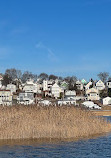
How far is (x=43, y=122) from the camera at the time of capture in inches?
867

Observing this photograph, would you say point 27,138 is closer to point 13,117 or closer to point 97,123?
point 13,117

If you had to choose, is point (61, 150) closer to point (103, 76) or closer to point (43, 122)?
point (43, 122)

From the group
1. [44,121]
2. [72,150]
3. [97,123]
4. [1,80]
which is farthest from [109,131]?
[1,80]

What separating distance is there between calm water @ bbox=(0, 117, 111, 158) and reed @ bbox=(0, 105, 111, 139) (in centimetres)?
148

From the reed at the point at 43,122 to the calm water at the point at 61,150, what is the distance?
1.48 m

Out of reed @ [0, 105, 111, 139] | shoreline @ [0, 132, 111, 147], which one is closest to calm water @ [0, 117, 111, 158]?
shoreline @ [0, 132, 111, 147]

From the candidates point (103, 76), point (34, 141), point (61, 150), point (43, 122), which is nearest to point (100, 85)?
point (103, 76)

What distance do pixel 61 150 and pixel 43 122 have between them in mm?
3845

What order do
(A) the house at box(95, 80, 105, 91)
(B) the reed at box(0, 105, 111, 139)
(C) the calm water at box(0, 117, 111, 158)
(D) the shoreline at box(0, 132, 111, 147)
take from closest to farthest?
(C) the calm water at box(0, 117, 111, 158)
(D) the shoreline at box(0, 132, 111, 147)
(B) the reed at box(0, 105, 111, 139)
(A) the house at box(95, 80, 105, 91)

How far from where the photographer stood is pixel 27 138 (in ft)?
69.8

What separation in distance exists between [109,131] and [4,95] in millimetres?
61668

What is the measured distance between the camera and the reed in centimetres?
2119

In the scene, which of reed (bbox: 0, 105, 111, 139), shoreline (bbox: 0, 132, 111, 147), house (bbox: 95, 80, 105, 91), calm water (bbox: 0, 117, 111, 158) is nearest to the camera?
calm water (bbox: 0, 117, 111, 158)

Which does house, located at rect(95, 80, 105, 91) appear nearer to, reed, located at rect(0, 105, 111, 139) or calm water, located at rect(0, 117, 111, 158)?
reed, located at rect(0, 105, 111, 139)
